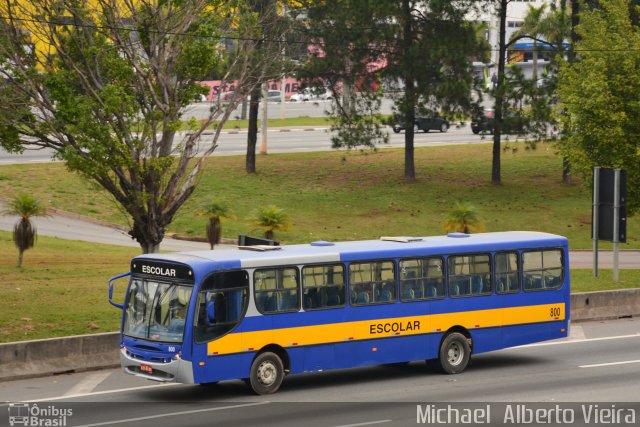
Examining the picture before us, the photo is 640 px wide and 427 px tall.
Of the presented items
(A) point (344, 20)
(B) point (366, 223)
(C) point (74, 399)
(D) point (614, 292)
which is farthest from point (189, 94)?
(A) point (344, 20)

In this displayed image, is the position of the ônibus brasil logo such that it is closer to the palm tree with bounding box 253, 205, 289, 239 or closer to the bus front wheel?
the bus front wheel

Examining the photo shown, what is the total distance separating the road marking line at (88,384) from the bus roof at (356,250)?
257 cm

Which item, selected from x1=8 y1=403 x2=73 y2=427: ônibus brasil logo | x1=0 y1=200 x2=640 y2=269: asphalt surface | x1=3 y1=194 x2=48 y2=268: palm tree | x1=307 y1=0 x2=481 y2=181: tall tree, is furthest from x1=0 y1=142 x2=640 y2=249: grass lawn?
x1=8 y1=403 x2=73 y2=427: ônibus brasil logo

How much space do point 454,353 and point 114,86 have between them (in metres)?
9.48

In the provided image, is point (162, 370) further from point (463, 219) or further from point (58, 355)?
point (463, 219)

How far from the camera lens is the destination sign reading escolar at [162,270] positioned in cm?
1905

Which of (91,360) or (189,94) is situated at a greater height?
(189,94)

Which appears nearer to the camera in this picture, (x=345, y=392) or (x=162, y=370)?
(x=162, y=370)

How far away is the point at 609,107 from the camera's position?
3550 centimetres

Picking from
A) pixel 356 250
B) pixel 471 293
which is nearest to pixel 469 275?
pixel 471 293

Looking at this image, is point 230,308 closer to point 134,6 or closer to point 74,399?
point 74,399

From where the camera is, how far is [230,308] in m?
19.4

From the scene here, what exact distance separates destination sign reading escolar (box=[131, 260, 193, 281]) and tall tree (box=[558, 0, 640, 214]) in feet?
64.1

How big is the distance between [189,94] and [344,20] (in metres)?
22.2
